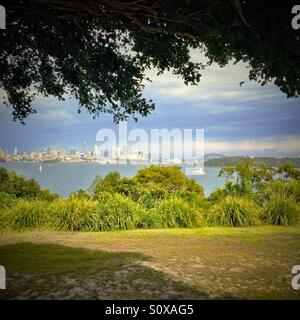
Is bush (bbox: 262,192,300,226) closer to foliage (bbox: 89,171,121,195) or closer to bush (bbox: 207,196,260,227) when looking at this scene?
bush (bbox: 207,196,260,227)

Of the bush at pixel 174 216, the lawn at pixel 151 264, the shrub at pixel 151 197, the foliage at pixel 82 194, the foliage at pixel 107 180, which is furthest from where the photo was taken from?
the foliage at pixel 107 180

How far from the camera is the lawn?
4484 millimetres

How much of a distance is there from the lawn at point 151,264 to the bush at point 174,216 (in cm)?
106

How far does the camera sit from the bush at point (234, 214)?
33.4 feet

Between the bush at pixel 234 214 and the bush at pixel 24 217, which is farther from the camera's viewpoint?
the bush at pixel 234 214

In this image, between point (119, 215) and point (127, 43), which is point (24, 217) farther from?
point (127, 43)

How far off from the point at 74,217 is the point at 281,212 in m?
5.94

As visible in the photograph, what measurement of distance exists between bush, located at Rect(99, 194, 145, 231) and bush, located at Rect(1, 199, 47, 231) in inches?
68.1

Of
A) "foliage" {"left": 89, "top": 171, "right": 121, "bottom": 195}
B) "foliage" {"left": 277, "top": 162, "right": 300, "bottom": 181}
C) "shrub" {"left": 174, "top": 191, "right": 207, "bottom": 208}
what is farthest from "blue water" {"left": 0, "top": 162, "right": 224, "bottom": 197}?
"foliage" {"left": 277, "top": 162, "right": 300, "bottom": 181}

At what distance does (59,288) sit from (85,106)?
345 cm

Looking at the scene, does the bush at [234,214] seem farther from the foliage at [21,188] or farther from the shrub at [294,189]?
the foliage at [21,188]

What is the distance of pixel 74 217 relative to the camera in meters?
9.84

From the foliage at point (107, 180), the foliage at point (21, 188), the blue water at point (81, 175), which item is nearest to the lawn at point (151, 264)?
the blue water at point (81, 175)

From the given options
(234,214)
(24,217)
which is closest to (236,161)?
(234,214)
